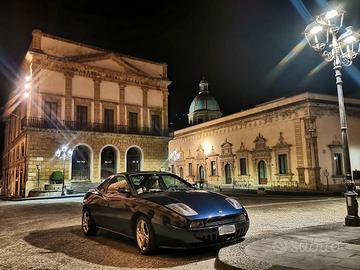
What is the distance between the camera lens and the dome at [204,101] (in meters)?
61.4

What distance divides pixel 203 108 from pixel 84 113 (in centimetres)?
3030

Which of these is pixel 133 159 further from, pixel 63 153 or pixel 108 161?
pixel 63 153

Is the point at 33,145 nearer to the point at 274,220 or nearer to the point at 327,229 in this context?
the point at 274,220

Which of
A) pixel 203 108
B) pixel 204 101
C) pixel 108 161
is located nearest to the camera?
pixel 108 161

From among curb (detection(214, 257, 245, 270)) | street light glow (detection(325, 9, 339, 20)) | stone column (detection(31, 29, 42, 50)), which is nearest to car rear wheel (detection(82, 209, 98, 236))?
curb (detection(214, 257, 245, 270))

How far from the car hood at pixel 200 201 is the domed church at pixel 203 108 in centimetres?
5482

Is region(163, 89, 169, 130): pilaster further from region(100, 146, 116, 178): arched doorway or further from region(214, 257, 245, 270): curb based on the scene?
region(214, 257, 245, 270): curb

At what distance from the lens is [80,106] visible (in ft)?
113

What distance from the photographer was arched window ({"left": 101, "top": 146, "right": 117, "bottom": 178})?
35156mm

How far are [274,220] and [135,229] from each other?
16.7 ft

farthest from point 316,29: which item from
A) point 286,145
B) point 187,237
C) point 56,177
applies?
point 56,177

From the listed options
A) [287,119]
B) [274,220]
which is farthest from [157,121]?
[274,220]

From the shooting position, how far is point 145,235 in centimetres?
569

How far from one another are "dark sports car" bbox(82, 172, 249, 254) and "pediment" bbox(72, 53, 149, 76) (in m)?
30.1
